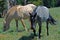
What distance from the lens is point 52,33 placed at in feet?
37.0

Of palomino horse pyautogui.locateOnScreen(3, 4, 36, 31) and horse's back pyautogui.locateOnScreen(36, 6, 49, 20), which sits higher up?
horse's back pyautogui.locateOnScreen(36, 6, 49, 20)

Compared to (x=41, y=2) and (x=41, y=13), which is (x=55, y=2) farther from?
(x=41, y=13)

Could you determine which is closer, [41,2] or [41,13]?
[41,13]

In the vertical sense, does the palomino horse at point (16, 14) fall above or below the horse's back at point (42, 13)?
below

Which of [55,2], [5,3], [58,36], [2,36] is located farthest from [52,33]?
[55,2]

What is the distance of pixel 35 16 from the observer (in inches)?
392

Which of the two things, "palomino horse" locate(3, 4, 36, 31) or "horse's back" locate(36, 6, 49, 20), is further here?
"palomino horse" locate(3, 4, 36, 31)

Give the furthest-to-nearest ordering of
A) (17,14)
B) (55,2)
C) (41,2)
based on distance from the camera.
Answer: (55,2), (41,2), (17,14)

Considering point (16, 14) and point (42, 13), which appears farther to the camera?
point (16, 14)

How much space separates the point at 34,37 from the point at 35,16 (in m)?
1.22

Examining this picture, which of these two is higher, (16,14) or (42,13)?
(42,13)

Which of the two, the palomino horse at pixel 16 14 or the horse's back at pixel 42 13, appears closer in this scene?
the horse's back at pixel 42 13

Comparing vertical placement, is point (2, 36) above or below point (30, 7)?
below

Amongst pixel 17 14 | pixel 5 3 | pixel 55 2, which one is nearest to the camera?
pixel 17 14
